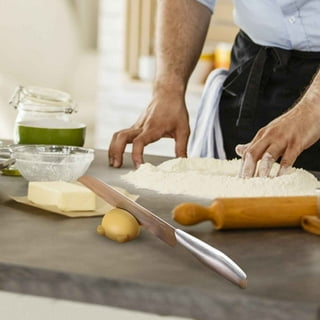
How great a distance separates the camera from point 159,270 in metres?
0.97

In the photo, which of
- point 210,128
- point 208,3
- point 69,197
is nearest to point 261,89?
point 210,128

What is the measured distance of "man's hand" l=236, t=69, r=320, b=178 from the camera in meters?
1.46

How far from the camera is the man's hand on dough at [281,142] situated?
146cm

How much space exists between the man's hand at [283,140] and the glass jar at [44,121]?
0.38 meters

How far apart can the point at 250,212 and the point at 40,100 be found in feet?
2.48

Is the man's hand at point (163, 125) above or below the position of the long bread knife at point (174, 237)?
below

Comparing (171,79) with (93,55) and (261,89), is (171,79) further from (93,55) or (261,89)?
(93,55)

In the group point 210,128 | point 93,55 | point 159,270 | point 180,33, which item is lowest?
point 93,55

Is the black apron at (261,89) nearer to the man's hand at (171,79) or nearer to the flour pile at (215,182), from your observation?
the man's hand at (171,79)

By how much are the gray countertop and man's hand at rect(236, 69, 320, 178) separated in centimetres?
28

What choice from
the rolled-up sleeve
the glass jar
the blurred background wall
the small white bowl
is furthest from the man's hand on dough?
the blurred background wall

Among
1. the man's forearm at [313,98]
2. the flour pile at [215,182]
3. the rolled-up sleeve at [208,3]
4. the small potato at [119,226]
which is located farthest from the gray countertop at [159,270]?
the rolled-up sleeve at [208,3]

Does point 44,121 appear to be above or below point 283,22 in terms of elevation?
below

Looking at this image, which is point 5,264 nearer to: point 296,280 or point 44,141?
point 296,280
